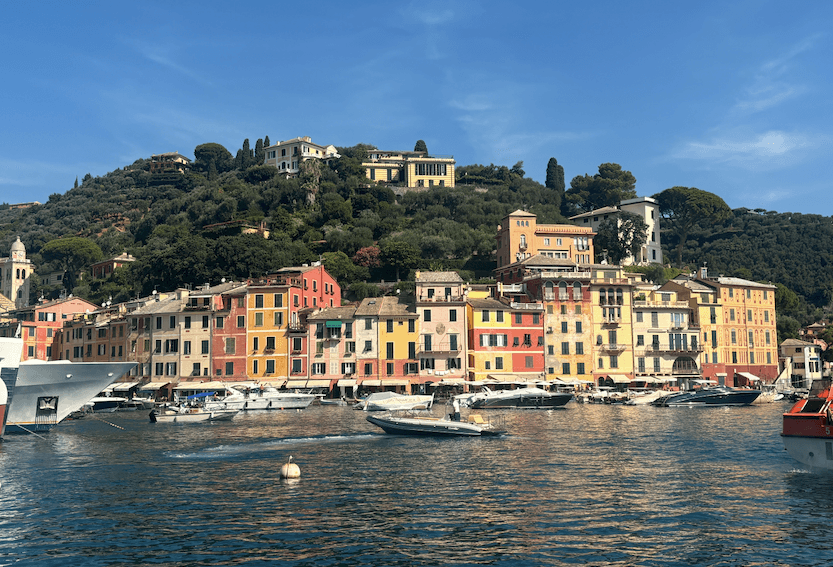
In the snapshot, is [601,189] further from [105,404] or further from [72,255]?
[105,404]

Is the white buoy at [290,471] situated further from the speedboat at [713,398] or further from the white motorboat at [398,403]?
the speedboat at [713,398]

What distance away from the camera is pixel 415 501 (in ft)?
83.7

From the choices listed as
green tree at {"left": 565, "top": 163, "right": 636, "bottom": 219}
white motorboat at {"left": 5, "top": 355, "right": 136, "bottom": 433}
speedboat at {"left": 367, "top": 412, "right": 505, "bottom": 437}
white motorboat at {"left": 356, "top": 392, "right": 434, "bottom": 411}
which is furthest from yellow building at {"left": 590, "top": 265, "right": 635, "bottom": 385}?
green tree at {"left": 565, "top": 163, "right": 636, "bottom": 219}

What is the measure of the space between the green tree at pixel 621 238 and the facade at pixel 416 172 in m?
43.4

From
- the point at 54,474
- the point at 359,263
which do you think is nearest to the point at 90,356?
the point at 359,263

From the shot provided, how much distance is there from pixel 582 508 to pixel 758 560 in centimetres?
647

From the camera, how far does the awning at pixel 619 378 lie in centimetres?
8562

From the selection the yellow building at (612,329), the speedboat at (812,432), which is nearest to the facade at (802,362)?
the yellow building at (612,329)

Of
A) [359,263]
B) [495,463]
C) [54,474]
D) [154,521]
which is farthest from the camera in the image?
[359,263]

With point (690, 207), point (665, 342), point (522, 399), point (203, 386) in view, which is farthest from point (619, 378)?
point (690, 207)

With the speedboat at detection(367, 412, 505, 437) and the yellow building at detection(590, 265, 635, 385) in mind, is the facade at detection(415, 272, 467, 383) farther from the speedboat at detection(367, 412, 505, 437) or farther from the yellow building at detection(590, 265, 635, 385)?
the speedboat at detection(367, 412, 505, 437)

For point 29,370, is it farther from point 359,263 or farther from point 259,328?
point 359,263

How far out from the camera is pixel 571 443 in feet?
134

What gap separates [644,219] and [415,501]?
11626 cm
